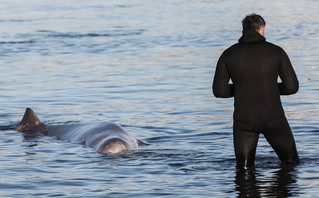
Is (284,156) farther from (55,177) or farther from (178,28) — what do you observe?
(178,28)

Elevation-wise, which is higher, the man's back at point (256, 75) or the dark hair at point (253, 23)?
the dark hair at point (253, 23)

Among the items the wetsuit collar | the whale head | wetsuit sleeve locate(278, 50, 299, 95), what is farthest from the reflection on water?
the whale head

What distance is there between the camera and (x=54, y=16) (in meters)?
41.2

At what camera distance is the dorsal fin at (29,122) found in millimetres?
14492

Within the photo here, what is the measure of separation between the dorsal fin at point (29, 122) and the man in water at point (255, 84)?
6196mm

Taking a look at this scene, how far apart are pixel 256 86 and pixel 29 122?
672 centimetres

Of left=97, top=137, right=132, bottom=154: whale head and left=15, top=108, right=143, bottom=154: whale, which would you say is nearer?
left=97, top=137, right=132, bottom=154: whale head

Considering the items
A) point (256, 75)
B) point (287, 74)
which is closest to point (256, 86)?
point (256, 75)

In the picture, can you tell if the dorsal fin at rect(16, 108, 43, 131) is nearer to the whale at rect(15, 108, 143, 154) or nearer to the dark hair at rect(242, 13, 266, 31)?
the whale at rect(15, 108, 143, 154)

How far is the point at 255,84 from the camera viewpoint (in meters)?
8.98

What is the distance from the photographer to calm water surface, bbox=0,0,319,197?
395 inches

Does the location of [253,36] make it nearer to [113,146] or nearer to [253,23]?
[253,23]

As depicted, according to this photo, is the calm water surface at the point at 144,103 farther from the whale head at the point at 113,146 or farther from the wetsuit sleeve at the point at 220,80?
the wetsuit sleeve at the point at 220,80

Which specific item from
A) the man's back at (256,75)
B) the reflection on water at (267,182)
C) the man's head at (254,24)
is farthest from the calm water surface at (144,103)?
the man's head at (254,24)
